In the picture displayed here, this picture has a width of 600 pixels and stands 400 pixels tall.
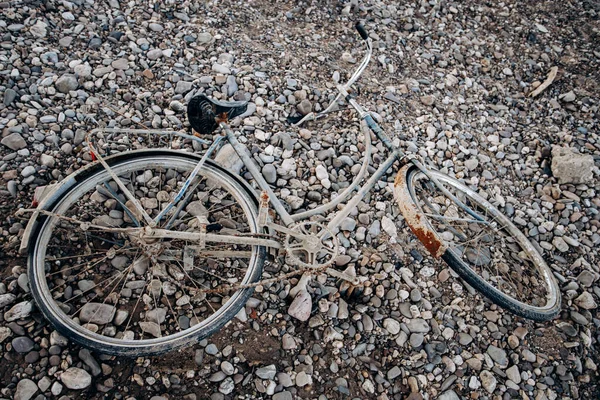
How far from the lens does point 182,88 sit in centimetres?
435

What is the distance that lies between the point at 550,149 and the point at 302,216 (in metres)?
3.38

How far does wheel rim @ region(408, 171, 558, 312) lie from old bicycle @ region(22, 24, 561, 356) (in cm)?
1

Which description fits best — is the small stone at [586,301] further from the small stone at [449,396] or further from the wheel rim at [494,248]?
the small stone at [449,396]

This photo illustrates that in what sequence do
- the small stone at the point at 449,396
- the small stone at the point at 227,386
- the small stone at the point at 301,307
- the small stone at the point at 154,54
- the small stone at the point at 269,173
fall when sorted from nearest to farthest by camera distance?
the small stone at the point at 227,386 → the small stone at the point at 449,396 → the small stone at the point at 301,307 → the small stone at the point at 269,173 → the small stone at the point at 154,54

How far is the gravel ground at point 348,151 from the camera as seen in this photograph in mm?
3082

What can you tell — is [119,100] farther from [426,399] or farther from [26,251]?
[426,399]

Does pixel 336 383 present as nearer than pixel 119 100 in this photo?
Yes

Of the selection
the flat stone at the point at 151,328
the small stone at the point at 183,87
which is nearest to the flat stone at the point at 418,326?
the flat stone at the point at 151,328

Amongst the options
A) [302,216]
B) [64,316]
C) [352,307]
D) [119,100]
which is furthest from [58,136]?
[352,307]

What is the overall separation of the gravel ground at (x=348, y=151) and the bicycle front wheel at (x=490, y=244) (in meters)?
0.27

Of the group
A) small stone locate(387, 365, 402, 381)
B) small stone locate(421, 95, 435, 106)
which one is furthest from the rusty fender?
small stone locate(421, 95, 435, 106)

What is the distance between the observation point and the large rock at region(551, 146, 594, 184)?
457 cm

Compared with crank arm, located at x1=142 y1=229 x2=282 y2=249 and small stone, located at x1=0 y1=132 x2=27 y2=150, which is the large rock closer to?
crank arm, located at x1=142 y1=229 x2=282 y2=249

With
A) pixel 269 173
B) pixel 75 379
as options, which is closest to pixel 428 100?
pixel 269 173
